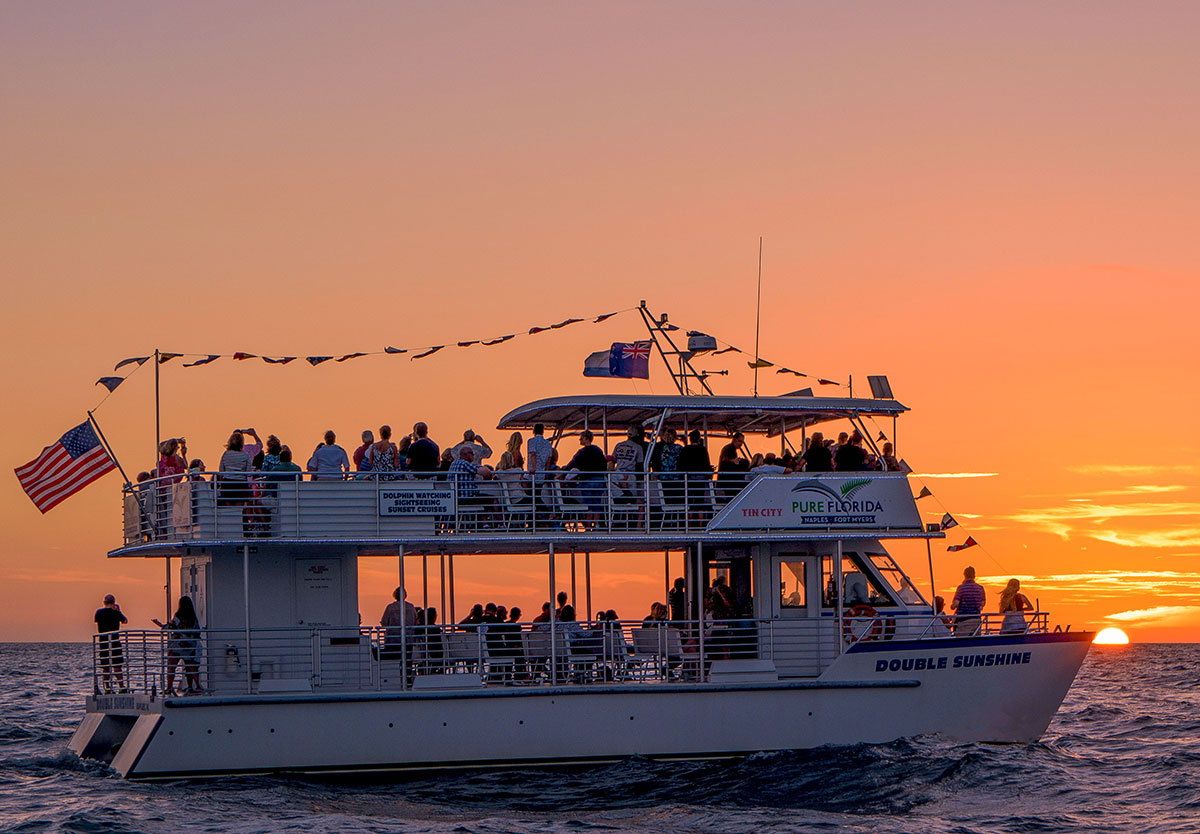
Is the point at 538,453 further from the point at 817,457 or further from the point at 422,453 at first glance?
the point at 817,457

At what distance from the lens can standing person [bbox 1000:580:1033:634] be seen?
22.4 m

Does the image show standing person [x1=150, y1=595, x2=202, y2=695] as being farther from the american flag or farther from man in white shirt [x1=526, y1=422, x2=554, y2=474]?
man in white shirt [x1=526, y1=422, x2=554, y2=474]

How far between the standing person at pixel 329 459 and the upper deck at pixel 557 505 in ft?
0.97

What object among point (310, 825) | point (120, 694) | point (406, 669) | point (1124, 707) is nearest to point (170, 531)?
point (120, 694)

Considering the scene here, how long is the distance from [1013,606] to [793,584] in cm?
345

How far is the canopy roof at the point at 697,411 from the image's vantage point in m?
21.9

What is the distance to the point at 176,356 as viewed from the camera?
22.7 meters

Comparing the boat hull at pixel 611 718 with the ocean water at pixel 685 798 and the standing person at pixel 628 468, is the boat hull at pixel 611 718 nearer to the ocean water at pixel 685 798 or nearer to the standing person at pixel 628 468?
the ocean water at pixel 685 798

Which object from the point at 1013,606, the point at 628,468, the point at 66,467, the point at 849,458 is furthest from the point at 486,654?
the point at 1013,606

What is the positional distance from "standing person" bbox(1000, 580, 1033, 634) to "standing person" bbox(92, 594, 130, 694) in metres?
12.4

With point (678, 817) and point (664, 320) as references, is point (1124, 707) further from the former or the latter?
point (678, 817)

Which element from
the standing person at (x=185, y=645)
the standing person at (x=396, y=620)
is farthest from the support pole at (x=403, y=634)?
the standing person at (x=185, y=645)

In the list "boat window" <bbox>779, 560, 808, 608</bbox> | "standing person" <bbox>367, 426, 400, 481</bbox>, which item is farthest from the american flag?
"boat window" <bbox>779, 560, 808, 608</bbox>

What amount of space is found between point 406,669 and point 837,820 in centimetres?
614
